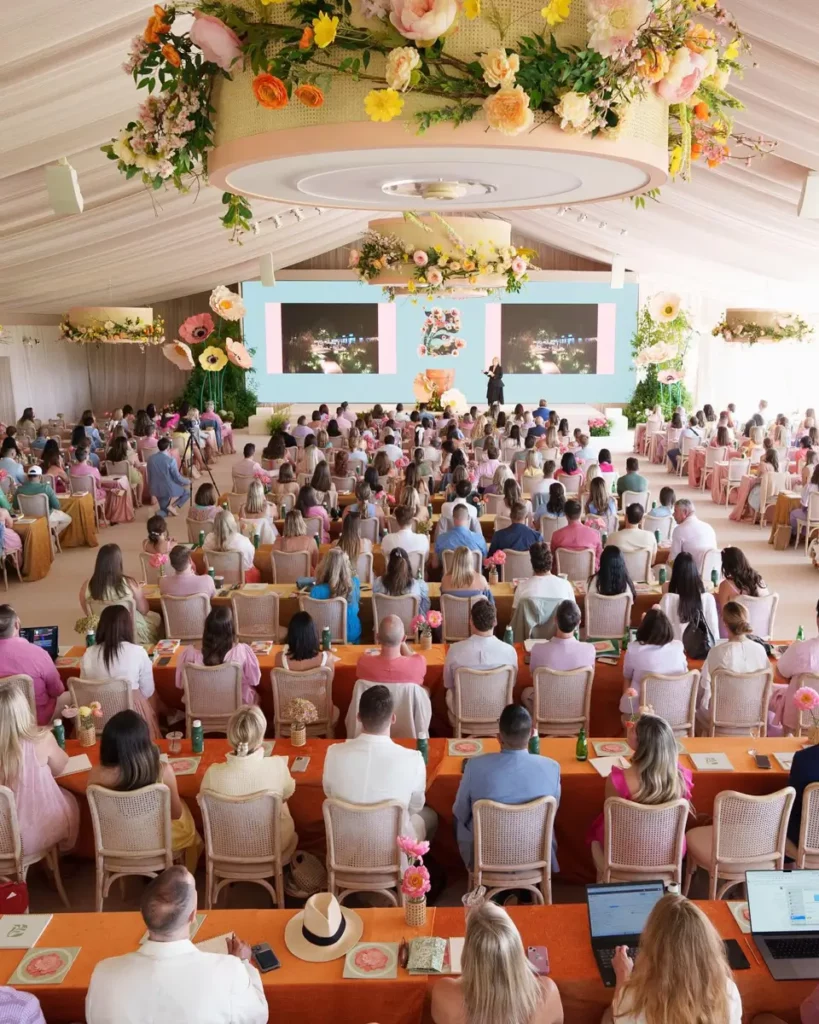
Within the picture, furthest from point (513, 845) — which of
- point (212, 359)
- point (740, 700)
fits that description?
point (212, 359)

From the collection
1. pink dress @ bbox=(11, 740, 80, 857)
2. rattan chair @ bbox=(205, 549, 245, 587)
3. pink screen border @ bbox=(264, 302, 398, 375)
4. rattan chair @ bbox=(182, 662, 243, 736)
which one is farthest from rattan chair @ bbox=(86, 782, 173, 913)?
pink screen border @ bbox=(264, 302, 398, 375)

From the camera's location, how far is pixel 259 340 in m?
25.6

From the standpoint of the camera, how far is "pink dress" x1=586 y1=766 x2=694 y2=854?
448 cm

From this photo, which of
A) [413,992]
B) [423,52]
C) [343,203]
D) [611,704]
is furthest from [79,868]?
[423,52]

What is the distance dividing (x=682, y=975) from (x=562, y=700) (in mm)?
3263

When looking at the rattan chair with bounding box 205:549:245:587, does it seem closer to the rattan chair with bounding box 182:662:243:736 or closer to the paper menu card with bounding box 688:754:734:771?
the rattan chair with bounding box 182:662:243:736

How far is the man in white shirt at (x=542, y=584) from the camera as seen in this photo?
24.6 feet

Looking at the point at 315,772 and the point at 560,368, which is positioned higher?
the point at 560,368

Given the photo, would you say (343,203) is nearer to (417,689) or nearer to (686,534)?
(417,689)

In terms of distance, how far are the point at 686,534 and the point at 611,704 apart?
3.19m

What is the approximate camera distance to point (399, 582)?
765 cm

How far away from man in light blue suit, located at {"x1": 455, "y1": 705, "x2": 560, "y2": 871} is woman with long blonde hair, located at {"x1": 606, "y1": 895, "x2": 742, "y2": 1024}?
4.97 feet

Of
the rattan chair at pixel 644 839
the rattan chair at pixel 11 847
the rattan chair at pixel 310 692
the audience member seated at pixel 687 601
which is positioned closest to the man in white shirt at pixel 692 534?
the audience member seated at pixel 687 601

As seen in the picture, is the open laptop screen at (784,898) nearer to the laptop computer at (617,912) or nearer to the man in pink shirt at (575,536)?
the laptop computer at (617,912)
